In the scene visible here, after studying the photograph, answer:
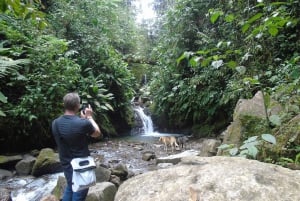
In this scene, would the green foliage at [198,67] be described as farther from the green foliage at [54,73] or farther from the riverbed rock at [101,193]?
the riverbed rock at [101,193]

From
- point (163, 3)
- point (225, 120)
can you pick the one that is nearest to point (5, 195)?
point (225, 120)

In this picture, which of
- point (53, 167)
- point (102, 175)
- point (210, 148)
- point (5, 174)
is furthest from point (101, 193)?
point (5, 174)

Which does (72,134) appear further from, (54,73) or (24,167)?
(54,73)

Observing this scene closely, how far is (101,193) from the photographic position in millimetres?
3975

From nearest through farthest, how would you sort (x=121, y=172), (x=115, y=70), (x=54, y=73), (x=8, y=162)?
(x=121, y=172) → (x=8, y=162) → (x=54, y=73) → (x=115, y=70)

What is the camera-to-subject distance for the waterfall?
1296cm

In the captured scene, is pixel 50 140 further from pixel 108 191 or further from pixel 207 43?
pixel 207 43

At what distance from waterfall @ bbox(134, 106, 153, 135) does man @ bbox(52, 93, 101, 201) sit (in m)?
9.63

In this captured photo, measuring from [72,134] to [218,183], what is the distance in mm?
1724

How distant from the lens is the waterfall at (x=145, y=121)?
12961mm

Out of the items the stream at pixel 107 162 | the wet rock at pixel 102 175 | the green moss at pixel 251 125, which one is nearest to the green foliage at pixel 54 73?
the stream at pixel 107 162

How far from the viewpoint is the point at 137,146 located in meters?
9.12

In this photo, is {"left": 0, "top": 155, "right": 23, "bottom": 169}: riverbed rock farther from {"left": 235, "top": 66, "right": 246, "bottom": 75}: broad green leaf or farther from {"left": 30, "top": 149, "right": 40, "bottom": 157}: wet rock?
{"left": 235, "top": 66, "right": 246, "bottom": 75}: broad green leaf

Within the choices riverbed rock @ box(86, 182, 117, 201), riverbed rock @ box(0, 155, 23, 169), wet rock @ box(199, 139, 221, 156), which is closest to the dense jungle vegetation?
riverbed rock @ box(0, 155, 23, 169)
